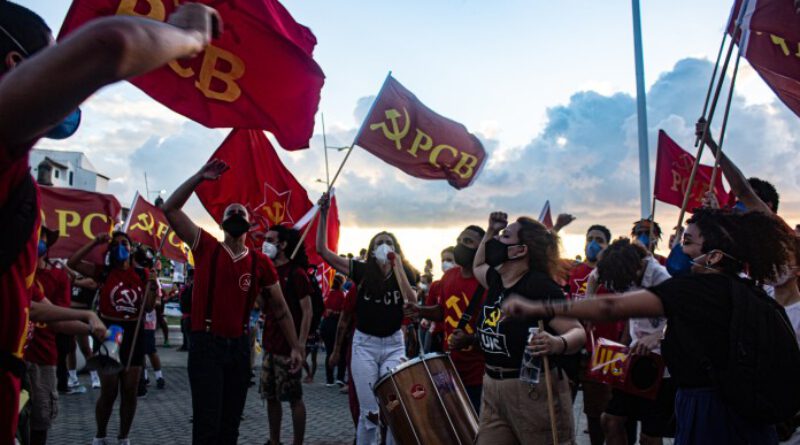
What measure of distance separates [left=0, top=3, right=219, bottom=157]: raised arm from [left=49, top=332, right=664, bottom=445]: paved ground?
23.9 feet

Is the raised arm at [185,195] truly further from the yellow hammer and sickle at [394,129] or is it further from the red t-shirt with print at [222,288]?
→ the yellow hammer and sickle at [394,129]

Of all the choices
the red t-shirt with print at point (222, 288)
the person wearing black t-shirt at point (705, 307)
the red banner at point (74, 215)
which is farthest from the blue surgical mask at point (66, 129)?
the red banner at point (74, 215)

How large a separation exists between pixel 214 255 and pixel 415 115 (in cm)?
390

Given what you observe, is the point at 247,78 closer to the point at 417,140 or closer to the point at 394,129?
the point at 394,129

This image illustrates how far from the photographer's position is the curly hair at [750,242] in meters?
3.53

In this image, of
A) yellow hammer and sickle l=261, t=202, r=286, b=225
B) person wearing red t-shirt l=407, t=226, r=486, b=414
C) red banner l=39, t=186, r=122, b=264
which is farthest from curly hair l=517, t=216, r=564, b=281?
red banner l=39, t=186, r=122, b=264

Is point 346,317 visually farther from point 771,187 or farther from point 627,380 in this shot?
point 771,187

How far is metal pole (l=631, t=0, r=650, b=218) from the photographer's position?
14.7 m

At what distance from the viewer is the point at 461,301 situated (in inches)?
289

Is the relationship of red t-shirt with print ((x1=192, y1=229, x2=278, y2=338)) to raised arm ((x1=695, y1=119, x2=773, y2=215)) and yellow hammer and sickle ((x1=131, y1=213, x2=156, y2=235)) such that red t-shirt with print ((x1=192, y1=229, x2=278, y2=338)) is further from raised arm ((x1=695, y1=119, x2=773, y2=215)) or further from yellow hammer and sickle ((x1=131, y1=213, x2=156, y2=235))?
yellow hammer and sickle ((x1=131, y1=213, x2=156, y2=235))

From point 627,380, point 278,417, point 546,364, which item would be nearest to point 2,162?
point 546,364

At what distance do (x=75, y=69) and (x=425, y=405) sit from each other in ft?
14.6

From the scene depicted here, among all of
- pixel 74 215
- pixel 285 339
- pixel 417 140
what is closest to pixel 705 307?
pixel 285 339

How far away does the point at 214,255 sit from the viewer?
5832 mm
